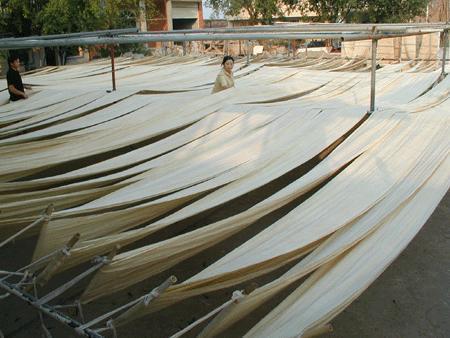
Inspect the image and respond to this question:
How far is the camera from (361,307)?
10.7 ft

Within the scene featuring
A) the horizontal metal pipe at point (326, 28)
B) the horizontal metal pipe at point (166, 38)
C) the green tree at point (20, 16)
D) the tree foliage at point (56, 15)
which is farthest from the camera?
the green tree at point (20, 16)

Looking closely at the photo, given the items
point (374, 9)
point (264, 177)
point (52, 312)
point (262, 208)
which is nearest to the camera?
point (52, 312)

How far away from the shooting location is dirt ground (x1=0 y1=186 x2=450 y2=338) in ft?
10.0

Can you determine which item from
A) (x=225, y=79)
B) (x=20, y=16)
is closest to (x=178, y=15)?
(x=20, y=16)

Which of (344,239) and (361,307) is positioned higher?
(344,239)

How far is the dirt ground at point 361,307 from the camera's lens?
3062 mm

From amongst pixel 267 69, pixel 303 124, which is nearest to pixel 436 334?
pixel 303 124

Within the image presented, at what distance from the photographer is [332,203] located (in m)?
2.66

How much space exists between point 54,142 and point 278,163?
163 centimetres

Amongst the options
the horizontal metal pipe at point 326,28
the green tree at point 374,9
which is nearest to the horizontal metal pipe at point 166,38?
the horizontal metal pipe at point 326,28

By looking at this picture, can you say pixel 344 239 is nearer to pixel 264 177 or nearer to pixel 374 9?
pixel 264 177

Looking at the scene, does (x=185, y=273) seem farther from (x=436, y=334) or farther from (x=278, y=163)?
(x=436, y=334)

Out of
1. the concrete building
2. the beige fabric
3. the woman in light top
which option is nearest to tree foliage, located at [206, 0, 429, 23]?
the concrete building

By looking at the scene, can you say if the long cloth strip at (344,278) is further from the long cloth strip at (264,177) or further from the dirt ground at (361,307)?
the dirt ground at (361,307)
